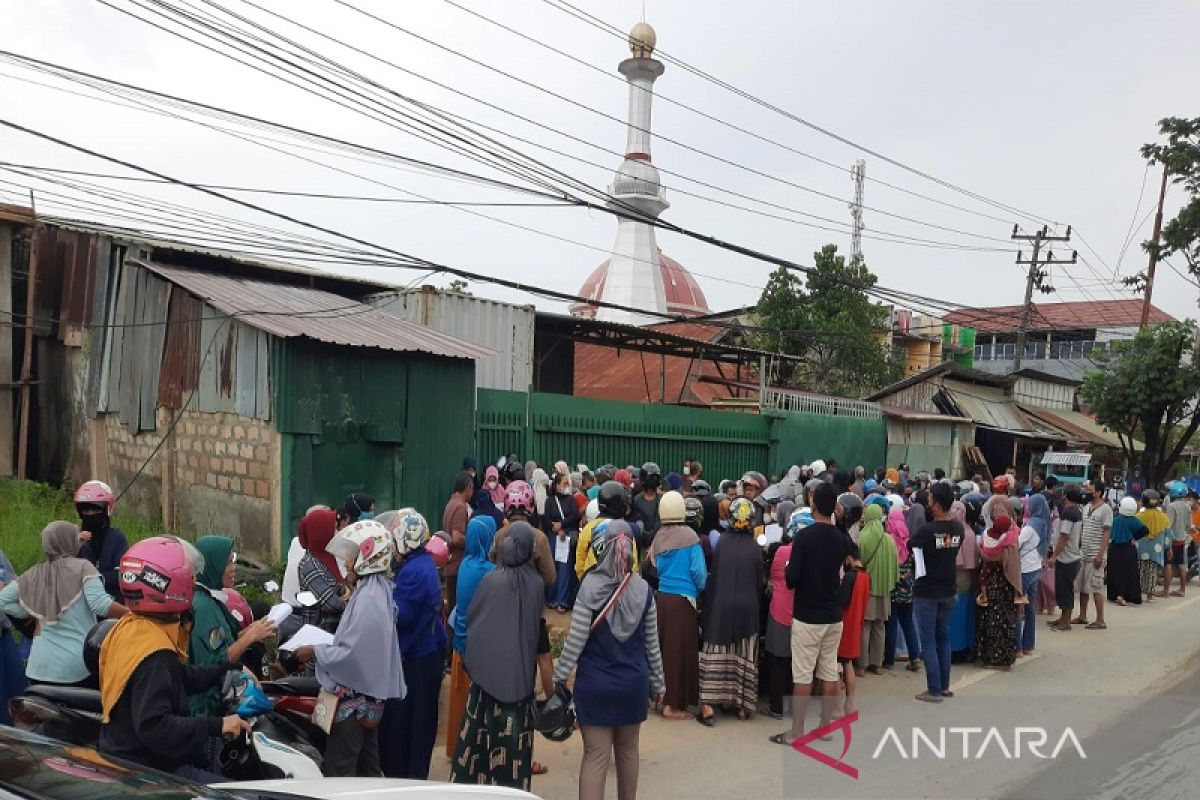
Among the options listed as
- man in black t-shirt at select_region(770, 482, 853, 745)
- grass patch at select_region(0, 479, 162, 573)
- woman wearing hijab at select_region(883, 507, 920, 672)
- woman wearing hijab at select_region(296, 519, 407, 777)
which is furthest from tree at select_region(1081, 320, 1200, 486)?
woman wearing hijab at select_region(296, 519, 407, 777)

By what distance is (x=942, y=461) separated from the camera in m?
24.0

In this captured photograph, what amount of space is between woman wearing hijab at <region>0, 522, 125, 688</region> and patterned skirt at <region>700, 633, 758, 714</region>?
413cm

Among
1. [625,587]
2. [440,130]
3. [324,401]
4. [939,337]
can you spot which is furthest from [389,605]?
[939,337]

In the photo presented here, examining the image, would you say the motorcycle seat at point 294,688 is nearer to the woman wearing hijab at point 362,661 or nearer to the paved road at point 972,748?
the woman wearing hijab at point 362,661

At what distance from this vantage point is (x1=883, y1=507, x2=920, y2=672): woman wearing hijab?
27.3ft

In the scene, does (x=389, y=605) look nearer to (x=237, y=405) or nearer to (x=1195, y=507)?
(x=237, y=405)

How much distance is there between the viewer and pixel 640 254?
4731cm

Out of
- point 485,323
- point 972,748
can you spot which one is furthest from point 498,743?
point 485,323

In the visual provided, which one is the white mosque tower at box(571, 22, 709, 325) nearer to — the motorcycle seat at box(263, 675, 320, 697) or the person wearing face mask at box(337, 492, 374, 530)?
the person wearing face mask at box(337, 492, 374, 530)

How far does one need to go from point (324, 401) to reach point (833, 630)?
20.9 feet

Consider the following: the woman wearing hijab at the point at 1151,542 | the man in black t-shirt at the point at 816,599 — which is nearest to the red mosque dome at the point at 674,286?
the woman wearing hijab at the point at 1151,542

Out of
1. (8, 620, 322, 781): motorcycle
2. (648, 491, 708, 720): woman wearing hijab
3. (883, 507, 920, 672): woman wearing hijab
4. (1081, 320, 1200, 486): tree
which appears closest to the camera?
(8, 620, 322, 781): motorcycle

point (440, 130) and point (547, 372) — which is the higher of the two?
point (440, 130)

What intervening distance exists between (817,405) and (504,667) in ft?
58.6
